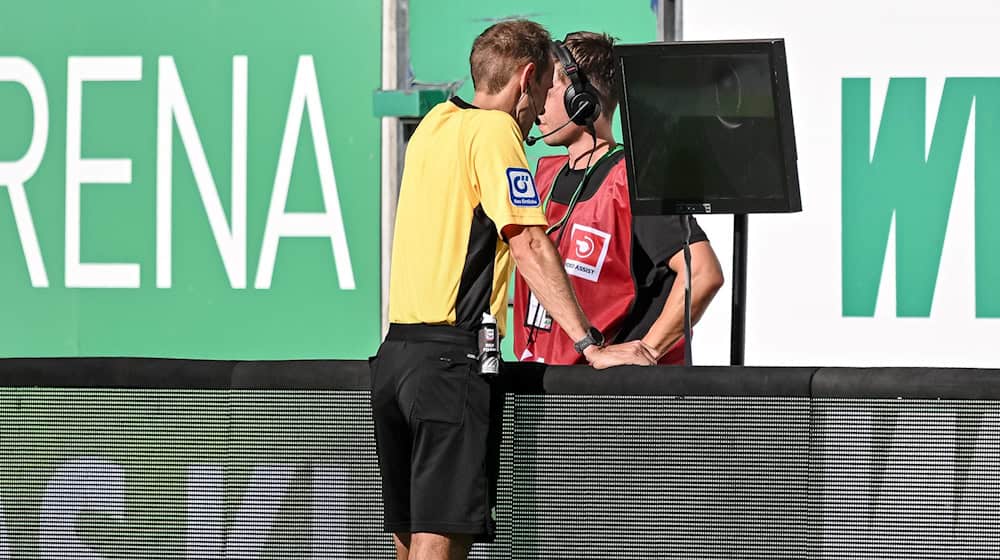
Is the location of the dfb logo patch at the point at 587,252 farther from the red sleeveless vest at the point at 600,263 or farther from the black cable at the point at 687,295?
the black cable at the point at 687,295

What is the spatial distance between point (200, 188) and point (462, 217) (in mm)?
2604

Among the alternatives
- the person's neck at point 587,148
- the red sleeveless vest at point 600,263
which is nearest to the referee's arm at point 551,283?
the red sleeveless vest at point 600,263

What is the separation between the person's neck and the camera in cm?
500

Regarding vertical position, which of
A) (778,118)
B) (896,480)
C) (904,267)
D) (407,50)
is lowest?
(896,480)

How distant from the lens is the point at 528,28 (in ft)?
13.5

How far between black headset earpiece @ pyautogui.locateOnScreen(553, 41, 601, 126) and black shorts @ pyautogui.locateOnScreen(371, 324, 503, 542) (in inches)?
46.7

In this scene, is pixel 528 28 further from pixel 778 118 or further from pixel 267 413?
pixel 267 413

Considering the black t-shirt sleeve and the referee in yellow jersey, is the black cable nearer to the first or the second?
the referee in yellow jersey

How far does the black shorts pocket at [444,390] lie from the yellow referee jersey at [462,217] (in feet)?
0.34

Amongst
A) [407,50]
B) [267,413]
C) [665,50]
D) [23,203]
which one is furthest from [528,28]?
[23,203]

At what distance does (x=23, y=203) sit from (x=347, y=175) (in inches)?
52.7

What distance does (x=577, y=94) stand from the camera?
4.81 meters

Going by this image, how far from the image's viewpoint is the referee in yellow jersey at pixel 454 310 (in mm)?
3811

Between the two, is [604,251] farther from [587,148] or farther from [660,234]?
[587,148]
